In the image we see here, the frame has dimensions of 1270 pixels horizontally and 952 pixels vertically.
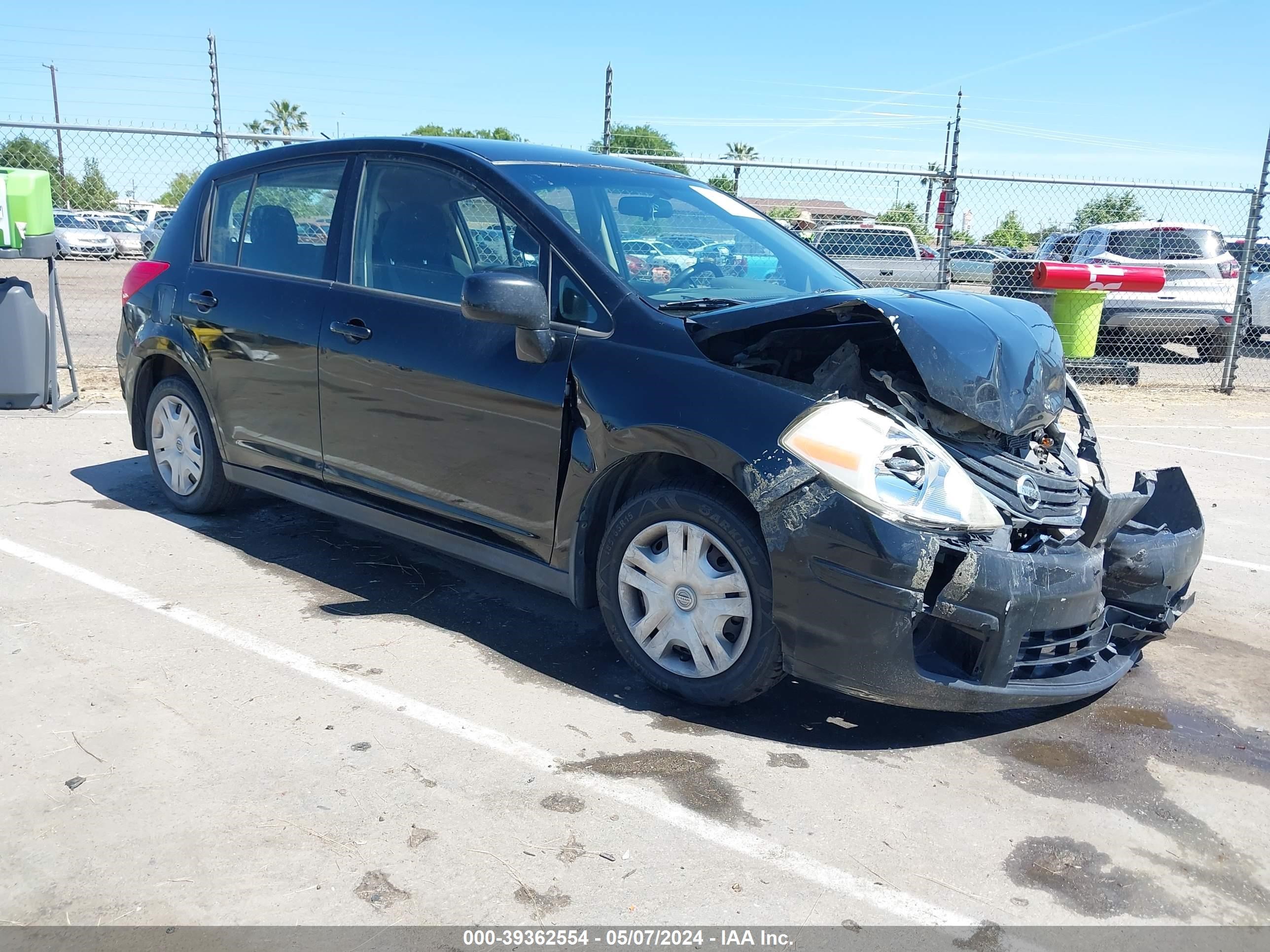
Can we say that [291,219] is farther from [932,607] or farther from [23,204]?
[23,204]

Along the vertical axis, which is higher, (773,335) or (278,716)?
(773,335)

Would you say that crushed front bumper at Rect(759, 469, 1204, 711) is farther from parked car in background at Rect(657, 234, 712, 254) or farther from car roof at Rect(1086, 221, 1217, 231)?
car roof at Rect(1086, 221, 1217, 231)

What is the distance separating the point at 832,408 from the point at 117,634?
2.86m

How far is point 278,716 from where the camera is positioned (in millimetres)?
3414

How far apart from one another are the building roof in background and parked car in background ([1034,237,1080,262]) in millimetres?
2694

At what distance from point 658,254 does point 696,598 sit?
141 cm

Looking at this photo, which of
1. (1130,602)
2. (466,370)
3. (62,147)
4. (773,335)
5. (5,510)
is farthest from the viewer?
(62,147)

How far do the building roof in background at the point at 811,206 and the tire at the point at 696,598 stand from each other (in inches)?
242

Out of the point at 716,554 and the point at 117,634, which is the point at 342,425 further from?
the point at 716,554

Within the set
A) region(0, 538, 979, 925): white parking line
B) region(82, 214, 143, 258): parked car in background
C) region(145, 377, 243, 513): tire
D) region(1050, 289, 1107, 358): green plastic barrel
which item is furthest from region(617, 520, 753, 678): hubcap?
region(82, 214, 143, 258): parked car in background

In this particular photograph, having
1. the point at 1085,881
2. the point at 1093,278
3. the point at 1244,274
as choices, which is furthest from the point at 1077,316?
the point at 1085,881

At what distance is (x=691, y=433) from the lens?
332 cm

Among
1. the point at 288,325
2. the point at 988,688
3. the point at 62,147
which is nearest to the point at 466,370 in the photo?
the point at 288,325

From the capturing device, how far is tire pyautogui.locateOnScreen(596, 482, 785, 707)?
129 inches
